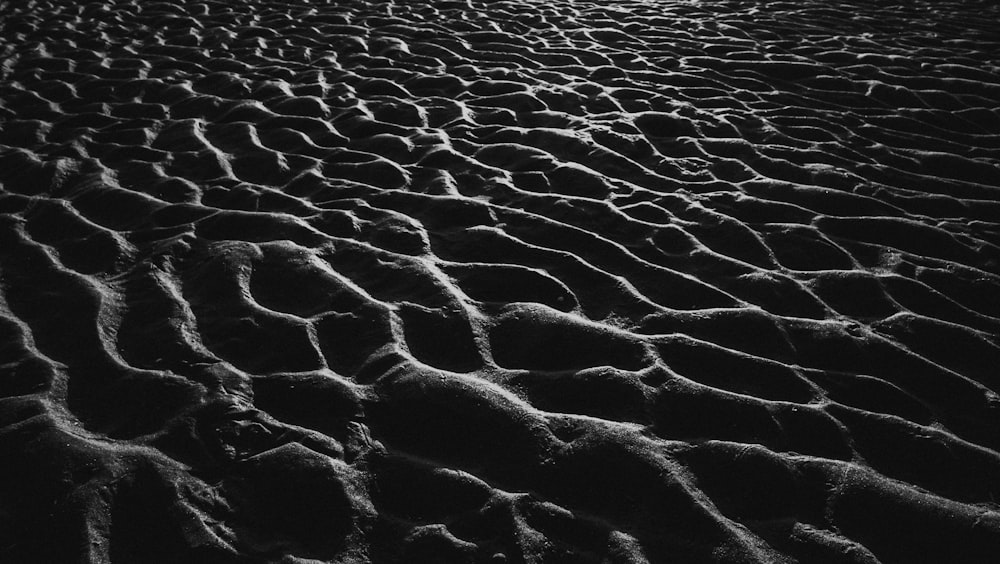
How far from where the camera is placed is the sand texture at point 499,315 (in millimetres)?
1903

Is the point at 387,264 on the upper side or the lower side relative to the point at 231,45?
lower

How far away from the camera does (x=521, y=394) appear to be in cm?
230

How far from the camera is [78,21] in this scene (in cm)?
674

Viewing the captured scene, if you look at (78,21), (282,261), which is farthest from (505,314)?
(78,21)

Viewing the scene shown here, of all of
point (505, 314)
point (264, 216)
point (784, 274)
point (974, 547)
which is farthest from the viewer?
point (264, 216)

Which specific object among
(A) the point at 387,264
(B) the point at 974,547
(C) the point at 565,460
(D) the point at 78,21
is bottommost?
(B) the point at 974,547

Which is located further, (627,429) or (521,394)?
(521,394)

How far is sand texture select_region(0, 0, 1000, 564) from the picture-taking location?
190cm

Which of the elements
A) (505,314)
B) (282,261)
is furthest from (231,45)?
(505,314)

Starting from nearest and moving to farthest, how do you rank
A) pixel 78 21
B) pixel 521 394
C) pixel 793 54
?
pixel 521 394
pixel 793 54
pixel 78 21

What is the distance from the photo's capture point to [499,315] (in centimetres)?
267

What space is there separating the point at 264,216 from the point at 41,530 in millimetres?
1822

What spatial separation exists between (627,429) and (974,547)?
971 mm

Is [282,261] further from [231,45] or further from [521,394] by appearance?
[231,45]
